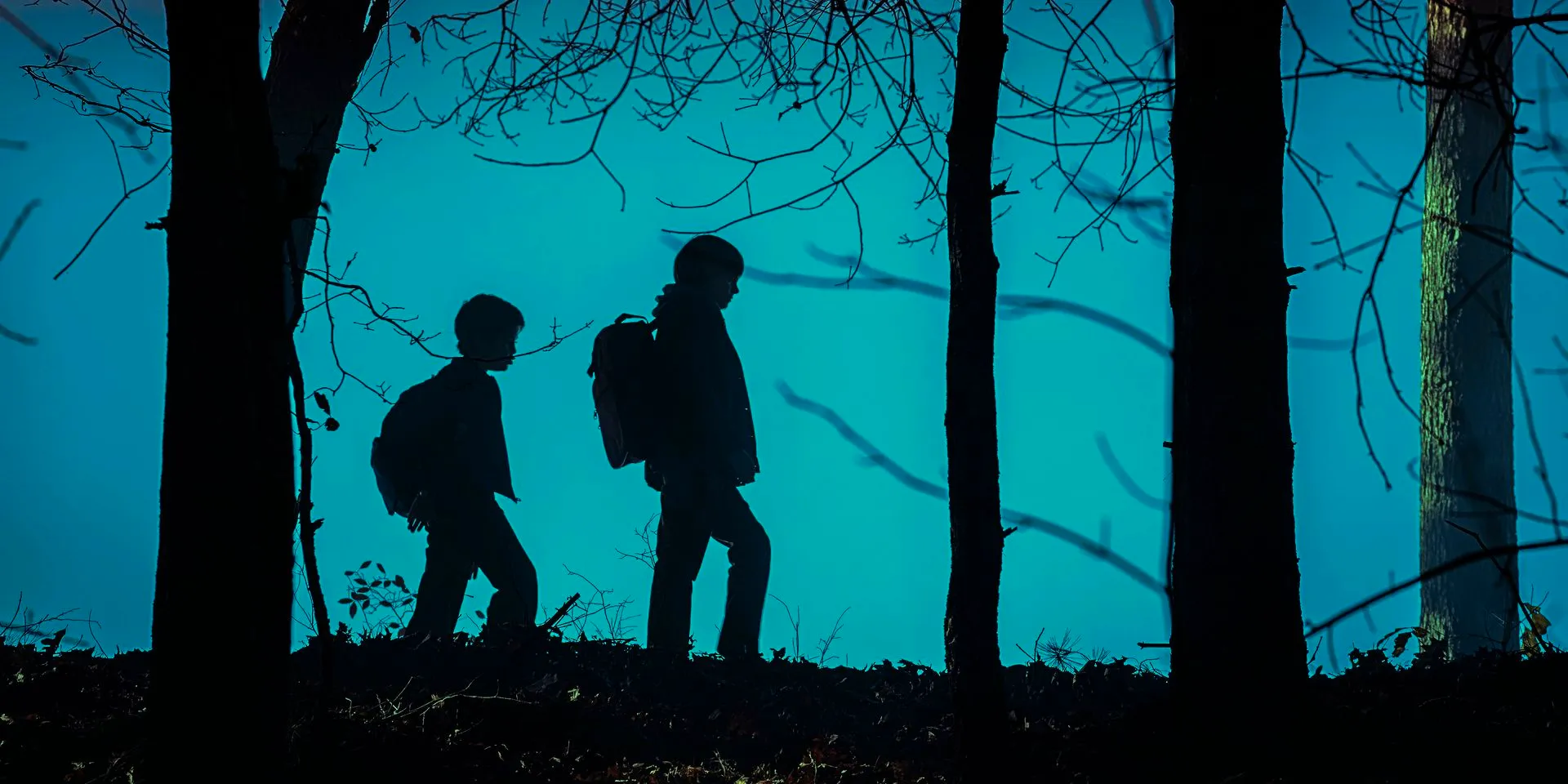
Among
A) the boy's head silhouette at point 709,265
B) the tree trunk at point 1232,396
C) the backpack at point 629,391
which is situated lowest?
the tree trunk at point 1232,396

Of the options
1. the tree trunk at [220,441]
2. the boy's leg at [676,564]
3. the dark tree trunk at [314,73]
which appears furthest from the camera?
the boy's leg at [676,564]

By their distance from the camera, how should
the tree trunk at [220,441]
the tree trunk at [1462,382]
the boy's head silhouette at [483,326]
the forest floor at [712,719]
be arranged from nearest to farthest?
the tree trunk at [220,441] < the forest floor at [712,719] < the boy's head silhouette at [483,326] < the tree trunk at [1462,382]

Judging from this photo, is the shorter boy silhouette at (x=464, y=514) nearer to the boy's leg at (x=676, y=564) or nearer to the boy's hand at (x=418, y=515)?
the boy's hand at (x=418, y=515)

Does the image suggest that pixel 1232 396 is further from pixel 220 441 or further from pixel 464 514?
pixel 464 514

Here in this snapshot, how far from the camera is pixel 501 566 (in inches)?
304

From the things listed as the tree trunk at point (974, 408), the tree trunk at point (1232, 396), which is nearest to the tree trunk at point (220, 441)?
the tree trunk at point (974, 408)

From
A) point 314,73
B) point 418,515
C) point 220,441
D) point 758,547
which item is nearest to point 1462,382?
point 758,547

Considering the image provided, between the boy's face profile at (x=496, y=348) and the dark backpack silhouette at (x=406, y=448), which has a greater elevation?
the boy's face profile at (x=496, y=348)

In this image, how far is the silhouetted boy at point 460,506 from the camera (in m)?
7.70

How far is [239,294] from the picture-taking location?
2889mm

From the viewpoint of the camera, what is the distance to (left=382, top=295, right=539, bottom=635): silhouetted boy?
770 cm

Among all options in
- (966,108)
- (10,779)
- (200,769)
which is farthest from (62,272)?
(966,108)

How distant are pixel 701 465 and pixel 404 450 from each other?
1982 mm

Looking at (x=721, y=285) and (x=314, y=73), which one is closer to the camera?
(x=314, y=73)
